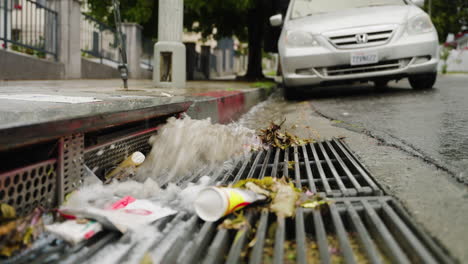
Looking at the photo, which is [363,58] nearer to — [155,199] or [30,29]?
[155,199]

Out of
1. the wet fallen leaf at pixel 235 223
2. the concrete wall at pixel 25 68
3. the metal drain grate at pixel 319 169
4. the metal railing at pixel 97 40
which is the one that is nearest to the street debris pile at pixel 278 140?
the metal drain grate at pixel 319 169

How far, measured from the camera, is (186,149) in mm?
2320

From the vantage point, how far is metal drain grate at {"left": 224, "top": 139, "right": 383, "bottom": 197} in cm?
171

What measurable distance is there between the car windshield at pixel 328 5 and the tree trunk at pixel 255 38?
7806 millimetres

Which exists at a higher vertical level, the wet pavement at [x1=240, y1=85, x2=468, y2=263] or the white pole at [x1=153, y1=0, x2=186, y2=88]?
the white pole at [x1=153, y1=0, x2=186, y2=88]

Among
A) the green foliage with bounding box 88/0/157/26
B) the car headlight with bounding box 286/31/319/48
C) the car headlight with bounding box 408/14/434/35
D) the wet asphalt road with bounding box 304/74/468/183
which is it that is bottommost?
the wet asphalt road with bounding box 304/74/468/183

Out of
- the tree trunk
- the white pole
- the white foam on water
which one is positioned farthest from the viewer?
the tree trunk

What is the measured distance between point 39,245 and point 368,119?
3.28 metres

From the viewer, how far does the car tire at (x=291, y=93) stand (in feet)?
21.0

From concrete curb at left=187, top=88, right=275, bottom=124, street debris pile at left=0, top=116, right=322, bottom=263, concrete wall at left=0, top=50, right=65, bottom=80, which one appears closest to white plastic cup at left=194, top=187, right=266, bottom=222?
street debris pile at left=0, top=116, right=322, bottom=263

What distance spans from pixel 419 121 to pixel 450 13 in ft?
150

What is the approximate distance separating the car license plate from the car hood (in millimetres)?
405

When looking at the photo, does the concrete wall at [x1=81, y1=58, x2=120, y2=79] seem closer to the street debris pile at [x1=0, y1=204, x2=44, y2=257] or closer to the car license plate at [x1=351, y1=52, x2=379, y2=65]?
the car license plate at [x1=351, y1=52, x2=379, y2=65]

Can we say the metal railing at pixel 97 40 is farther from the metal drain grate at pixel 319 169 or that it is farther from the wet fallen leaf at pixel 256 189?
the wet fallen leaf at pixel 256 189
